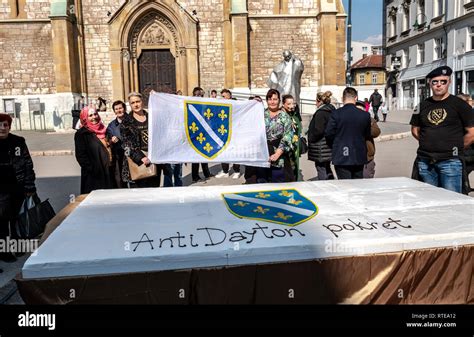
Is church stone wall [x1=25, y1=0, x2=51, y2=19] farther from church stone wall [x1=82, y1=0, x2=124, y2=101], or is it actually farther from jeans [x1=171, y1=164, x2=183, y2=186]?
jeans [x1=171, y1=164, x2=183, y2=186]

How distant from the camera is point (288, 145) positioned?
5.29 m

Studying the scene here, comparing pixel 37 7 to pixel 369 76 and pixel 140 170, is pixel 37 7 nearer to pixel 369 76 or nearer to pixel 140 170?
pixel 140 170

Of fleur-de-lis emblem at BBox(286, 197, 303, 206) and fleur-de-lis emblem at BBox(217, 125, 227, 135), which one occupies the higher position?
fleur-de-lis emblem at BBox(217, 125, 227, 135)

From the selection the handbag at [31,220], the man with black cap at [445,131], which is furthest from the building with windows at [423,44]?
the handbag at [31,220]

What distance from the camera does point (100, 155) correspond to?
4.98 metres

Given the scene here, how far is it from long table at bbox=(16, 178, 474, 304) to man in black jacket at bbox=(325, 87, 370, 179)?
2.19 meters

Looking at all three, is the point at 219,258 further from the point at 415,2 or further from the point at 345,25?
the point at 415,2

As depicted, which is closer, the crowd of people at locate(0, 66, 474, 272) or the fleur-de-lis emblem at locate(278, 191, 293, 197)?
the fleur-de-lis emblem at locate(278, 191, 293, 197)

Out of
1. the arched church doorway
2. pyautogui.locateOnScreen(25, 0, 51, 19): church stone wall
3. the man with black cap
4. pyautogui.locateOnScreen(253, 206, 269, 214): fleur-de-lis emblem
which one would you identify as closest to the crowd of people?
A: the man with black cap

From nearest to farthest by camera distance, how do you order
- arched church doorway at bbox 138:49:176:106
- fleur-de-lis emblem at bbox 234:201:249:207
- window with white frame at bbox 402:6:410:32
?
fleur-de-lis emblem at bbox 234:201:249:207 < arched church doorway at bbox 138:49:176:106 < window with white frame at bbox 402:6:410:32

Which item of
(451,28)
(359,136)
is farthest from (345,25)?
(359,136)

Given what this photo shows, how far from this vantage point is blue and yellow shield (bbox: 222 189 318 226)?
2.73 m

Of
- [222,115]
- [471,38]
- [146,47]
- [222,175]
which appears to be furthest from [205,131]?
[471,38]

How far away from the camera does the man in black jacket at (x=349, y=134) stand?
511 centimetres
